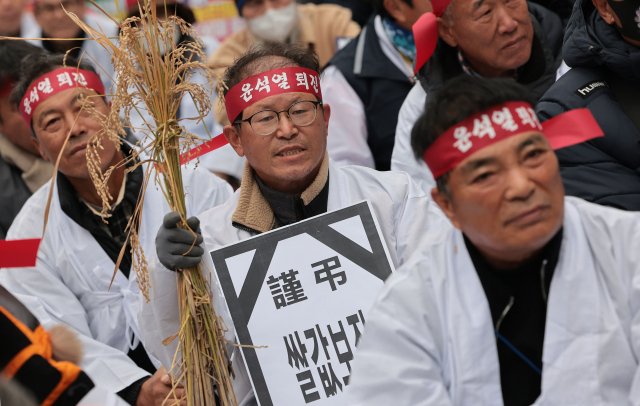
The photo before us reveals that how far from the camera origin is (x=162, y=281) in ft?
9.32

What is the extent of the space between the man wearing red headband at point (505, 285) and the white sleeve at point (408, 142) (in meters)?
1.67

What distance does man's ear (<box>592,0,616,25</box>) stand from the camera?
2929 millimetres

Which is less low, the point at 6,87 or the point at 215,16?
the point at 215,16

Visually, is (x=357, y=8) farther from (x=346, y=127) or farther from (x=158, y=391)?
(x=158, y=391)

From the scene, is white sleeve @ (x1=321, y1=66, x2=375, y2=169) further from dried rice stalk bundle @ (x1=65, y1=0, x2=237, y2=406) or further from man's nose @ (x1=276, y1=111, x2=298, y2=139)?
dried rice stalk bundle @ (x1=65, y1=0, x2=237, y2=406)

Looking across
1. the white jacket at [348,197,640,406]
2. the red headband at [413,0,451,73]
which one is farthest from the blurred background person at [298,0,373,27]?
the white jacket at [348,197,640,406]

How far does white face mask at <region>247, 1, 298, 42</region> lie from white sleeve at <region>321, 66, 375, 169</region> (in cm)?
122

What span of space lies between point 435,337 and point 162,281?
124 cm

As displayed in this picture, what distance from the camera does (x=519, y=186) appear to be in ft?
6.48

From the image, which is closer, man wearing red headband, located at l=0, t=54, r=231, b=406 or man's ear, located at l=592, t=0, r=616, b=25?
man's ear, located at l=592, t=0, r=616, b=25

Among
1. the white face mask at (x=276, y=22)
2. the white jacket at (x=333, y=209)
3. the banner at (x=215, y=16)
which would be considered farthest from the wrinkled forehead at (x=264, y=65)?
the banner at (x=215, y=16)

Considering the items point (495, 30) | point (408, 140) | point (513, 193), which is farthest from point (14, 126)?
point (513, 193)

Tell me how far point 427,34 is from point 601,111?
1218 mm

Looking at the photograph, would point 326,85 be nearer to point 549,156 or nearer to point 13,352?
point 549,156
